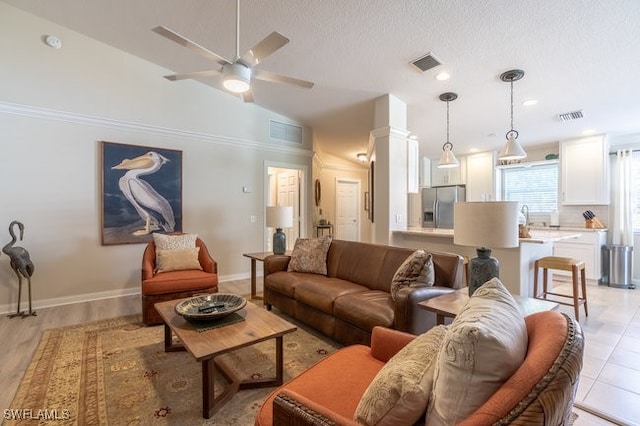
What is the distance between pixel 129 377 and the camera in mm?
2152

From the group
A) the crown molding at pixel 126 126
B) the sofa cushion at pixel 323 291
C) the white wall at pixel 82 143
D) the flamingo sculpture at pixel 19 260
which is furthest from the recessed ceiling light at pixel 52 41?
the sofa cushion at pixel 323 291

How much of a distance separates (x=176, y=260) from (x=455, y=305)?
3.01m

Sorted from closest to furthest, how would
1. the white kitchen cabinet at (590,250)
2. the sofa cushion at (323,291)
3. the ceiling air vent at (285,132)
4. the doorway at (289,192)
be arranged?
1. the sofa cushion at (323,291)
2. the white kitchen cabinet at (590,250)
3. the ceiling air vent at (285,132)
4. the doorway at (289,192)

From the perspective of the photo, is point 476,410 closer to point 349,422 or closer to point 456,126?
point 349,422

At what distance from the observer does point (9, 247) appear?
3.23 m

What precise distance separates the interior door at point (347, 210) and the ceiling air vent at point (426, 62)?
4817 millimetres

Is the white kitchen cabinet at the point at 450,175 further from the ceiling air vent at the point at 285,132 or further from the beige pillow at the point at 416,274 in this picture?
the beige pillow at the point at 416,274

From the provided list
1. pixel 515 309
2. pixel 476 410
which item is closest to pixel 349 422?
pixel 476 410

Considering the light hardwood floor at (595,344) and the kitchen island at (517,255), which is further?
the kitchen island at (517,255)

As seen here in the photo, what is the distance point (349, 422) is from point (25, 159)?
15.1 ft

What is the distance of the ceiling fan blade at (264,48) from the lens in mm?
1887

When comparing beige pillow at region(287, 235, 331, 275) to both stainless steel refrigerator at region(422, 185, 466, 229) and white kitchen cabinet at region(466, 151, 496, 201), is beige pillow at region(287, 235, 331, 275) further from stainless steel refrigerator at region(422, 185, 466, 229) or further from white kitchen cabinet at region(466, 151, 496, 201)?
white kitchen cabinet at region(466, 151, 496, 201)

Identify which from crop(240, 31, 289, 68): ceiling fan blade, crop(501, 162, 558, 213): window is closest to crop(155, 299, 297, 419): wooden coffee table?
crop(240, 31, 289, 68): ceiling fan blade

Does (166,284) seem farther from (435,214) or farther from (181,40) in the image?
(435,214)
